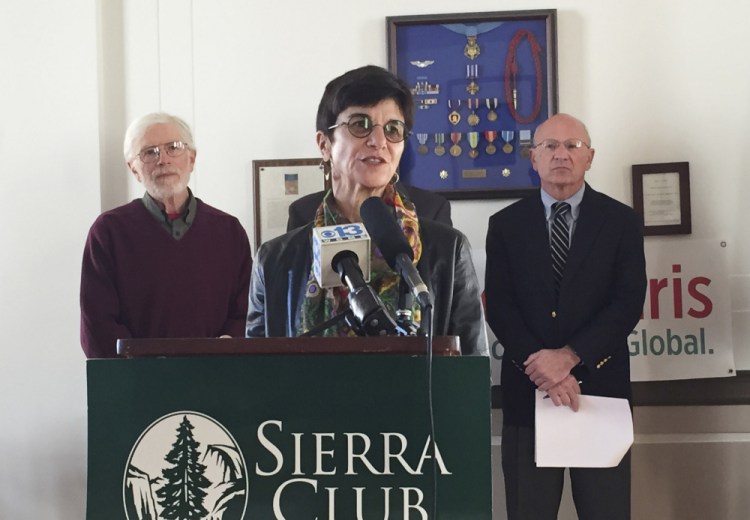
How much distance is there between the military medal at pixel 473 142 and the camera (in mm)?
3678

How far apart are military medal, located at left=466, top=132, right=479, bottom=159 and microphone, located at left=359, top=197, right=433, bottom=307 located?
2362 mm

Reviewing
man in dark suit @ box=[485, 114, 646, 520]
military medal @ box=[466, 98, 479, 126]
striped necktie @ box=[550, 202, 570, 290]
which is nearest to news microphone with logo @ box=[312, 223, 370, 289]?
man in dark suit @ box=[485, 114, 646, 520]

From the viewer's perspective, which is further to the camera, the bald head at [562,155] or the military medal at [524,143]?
the military medal at [524,143]

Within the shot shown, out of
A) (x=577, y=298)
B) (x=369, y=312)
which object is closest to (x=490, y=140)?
(x=577, y=298)

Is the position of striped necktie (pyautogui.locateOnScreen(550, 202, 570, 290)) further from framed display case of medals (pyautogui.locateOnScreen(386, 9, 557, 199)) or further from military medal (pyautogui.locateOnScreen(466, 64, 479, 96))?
military medal (pyautogui.locateOnScreen(466, 64, 479, 96))

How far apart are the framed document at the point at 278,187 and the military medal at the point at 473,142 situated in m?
0.60

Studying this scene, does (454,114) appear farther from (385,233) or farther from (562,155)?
(385,233)

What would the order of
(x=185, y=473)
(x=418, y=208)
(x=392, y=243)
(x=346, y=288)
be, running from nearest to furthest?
(x=185, y=473)
(x=392, y=243)
(x=346, y=288)
(x=418, y=208)

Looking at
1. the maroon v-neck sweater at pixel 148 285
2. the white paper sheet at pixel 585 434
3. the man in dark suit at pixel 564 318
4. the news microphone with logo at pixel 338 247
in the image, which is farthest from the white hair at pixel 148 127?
the news microphone with logo at pixel 338 247

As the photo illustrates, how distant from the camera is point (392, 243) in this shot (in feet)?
4.08

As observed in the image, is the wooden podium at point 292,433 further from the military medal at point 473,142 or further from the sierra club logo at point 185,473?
the military medal at point 473,142

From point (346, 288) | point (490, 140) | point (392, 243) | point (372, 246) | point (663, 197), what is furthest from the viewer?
point (490, 140)

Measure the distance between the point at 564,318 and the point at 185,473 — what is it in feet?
6.86

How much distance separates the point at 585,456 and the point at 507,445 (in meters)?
0.30
